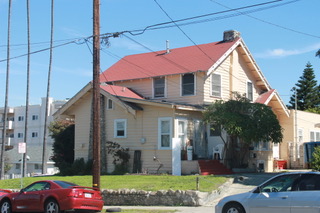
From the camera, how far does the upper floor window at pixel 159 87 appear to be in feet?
97.7

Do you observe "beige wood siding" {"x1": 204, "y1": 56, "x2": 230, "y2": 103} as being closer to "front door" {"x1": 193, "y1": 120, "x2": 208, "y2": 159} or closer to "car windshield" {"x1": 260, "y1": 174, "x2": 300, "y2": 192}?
"front door" {"x1": 193, "y1": 120, "x2": 208, "y2": 159}

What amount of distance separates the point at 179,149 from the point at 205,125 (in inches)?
144

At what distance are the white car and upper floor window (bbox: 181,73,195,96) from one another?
16170mm

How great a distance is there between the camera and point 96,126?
57.8 feet

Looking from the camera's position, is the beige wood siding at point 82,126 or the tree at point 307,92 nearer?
the beige wood siding at point 82,126

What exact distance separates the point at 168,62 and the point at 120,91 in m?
4.19

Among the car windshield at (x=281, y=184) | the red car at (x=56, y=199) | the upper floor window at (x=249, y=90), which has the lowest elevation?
the red car at (x=56, y=199)

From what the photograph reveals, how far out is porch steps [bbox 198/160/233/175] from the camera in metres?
24.4

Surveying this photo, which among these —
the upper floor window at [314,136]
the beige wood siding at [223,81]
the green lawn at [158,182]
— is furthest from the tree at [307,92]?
the green lawn at [158,182]

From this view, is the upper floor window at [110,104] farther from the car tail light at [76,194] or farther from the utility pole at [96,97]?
the car tail light at [76,194]

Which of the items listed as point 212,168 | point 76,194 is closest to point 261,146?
point 212,168

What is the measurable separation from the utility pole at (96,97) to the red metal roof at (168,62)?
10819 millimetres

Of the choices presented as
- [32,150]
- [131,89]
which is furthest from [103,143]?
[32,150]

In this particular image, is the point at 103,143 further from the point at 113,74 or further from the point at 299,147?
the point at 299,147
